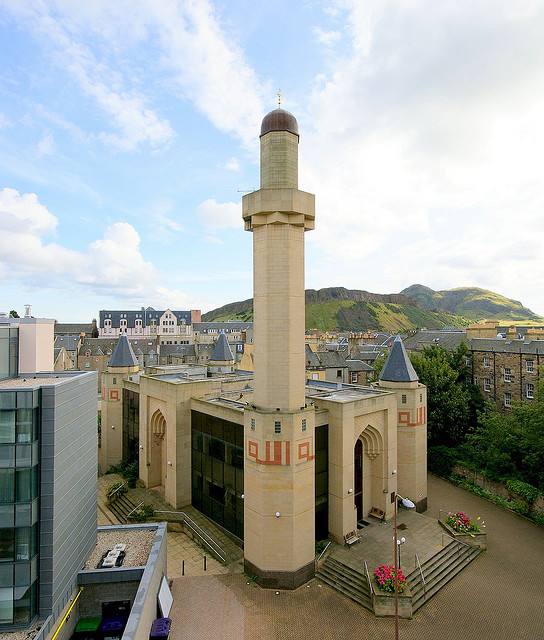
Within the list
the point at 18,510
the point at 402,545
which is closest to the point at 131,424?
the point at 18,510

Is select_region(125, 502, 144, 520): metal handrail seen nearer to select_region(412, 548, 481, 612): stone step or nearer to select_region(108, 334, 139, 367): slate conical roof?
select_region(108, 334, 139, 367): slate conical roof

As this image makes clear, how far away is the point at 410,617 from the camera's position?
63.6ft

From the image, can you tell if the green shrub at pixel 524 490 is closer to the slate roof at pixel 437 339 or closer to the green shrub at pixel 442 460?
the green shrub at pixel 442 460

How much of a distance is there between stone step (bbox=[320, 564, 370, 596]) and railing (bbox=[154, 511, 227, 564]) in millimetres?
6150

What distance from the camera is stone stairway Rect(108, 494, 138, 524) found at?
29859mm

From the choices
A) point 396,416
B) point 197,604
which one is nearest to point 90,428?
point 197,604

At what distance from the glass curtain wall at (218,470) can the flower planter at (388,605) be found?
9.26 m

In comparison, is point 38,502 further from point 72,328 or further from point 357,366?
point 72,328

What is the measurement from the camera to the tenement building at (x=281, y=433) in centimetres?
2131

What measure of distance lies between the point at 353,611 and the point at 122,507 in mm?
19340

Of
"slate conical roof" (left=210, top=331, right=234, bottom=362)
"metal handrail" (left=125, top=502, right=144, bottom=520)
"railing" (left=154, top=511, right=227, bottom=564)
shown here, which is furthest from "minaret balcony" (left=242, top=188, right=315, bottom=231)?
"slate conical roof" (left=210, top=331, right=234, bottom=362)

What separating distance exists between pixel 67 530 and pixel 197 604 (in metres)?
7.69

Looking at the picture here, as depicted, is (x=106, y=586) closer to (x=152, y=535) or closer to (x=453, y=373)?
(x=152, y=535)

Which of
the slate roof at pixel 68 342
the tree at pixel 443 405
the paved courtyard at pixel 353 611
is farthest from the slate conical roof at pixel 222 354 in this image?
the slate roof at pixel 68 342
